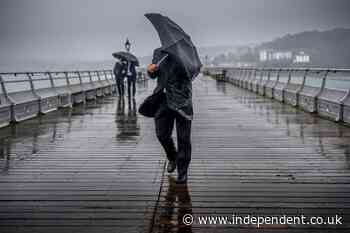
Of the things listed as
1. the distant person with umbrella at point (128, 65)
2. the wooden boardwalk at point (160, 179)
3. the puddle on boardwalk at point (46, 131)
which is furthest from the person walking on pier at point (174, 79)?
the distant person with umbrella at point (128, 65)

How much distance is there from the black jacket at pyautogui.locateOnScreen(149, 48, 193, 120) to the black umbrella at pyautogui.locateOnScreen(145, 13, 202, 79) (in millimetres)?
103

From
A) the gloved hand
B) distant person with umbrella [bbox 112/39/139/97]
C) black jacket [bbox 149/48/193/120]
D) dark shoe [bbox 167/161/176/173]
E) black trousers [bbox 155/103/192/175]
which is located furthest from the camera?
distant person with umbrella [bbox 112/39/139/97]

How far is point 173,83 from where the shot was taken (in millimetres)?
4734

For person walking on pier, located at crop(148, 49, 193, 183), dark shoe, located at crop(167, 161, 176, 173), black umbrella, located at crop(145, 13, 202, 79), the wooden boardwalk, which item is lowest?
the wooden boardwalk

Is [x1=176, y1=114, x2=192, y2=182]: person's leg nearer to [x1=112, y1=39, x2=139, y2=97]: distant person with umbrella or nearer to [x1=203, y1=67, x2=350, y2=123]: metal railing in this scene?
[x1=203, y1=67, x2=350, y2=123]: metal railing

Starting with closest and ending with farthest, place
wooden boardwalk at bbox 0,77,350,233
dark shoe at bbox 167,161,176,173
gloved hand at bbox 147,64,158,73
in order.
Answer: wooden boardwalk at bbox 0,77,350,233
gloved hand at bbox 147,64,158,73
dark shoe at bbox 167,161,176,173

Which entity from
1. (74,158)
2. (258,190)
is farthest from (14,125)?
(258,190)

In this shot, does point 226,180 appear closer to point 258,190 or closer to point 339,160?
point 258,190

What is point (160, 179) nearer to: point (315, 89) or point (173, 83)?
point (173, 83)

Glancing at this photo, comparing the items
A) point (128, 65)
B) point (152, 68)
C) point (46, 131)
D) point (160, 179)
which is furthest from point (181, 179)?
point (128, 65)

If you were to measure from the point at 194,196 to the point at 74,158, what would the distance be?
9.36 ft

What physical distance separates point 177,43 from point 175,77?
1.40ft

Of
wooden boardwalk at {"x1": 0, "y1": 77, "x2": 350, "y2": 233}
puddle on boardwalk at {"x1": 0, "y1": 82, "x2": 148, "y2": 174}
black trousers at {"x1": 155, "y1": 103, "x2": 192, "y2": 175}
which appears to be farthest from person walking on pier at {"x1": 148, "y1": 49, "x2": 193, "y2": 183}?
puddle on boardwalk at {"x1": 0, "y1": 82, "x2": 148, "y2": 174}

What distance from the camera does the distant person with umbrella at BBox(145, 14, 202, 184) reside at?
467 cm
